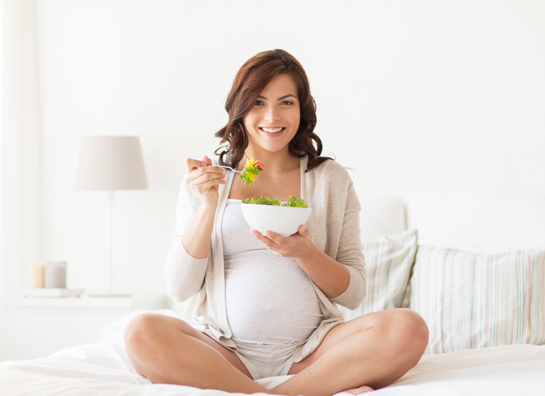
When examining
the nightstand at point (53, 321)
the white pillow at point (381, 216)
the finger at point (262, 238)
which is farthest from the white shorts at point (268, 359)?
the nightstand at point (53, 321)

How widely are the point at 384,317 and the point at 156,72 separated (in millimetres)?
2110

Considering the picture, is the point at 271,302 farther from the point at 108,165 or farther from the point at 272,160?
the point at 108,165

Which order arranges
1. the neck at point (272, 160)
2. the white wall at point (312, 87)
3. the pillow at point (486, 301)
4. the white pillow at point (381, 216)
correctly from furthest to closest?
the white wall at point (312, 87)
the white pillow at point (381, 216)
the pillow at point (486, 301)
the neck at point (272, 160)

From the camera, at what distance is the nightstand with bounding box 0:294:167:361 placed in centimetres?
263

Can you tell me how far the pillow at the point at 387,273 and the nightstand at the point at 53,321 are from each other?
3.66ft

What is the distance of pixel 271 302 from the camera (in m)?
1.52

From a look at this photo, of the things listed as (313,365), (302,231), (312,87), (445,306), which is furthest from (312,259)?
(312,87)

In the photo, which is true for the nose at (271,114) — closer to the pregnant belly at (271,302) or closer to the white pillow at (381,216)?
the pregnant belly at (271,302)

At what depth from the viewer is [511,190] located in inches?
98.0

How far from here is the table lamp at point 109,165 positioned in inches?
110

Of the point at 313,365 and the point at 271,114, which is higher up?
the point at 271,114

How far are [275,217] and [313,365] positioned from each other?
349 millimetres

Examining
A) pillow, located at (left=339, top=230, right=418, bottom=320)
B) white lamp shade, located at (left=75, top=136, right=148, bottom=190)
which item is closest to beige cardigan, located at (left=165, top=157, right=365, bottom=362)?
pillow, located at (left=339, top=230, right=418, bottom=320)

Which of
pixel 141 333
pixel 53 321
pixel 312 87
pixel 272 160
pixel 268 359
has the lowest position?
pixel 53 321
